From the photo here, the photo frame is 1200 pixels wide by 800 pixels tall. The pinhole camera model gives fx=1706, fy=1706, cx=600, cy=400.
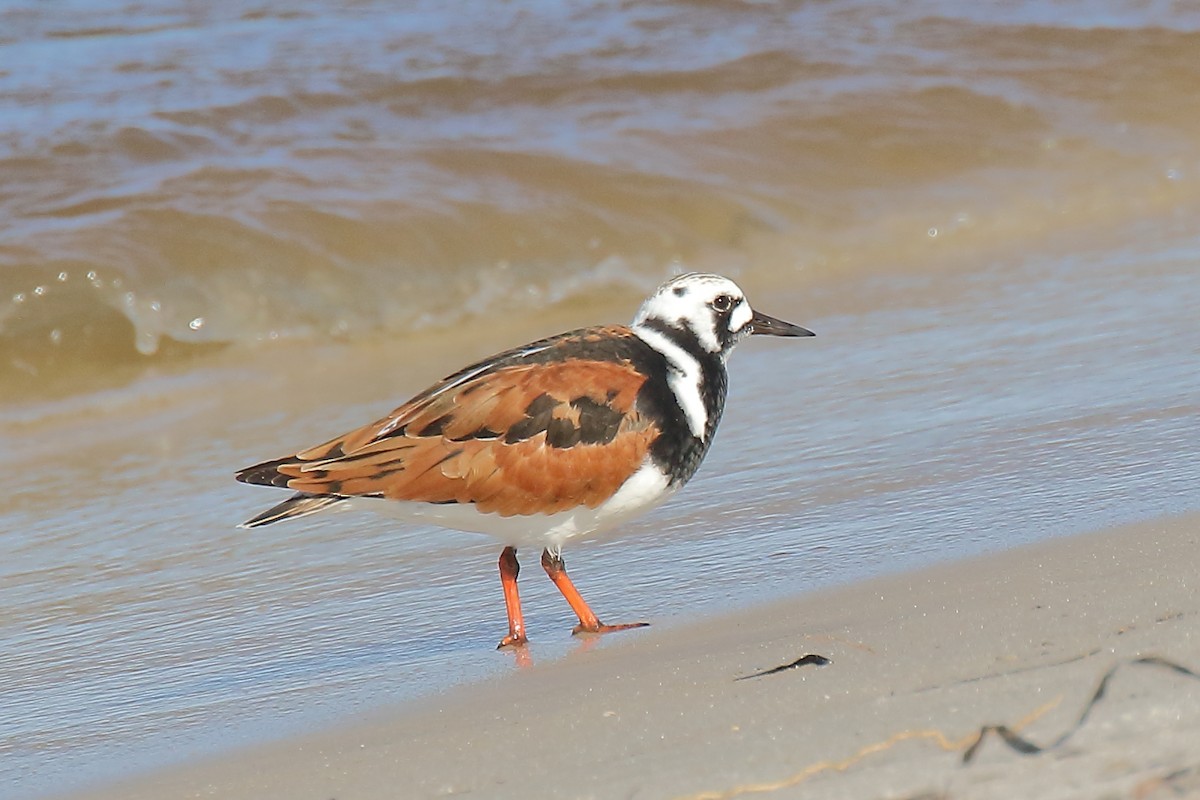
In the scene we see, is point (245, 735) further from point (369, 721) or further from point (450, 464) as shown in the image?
point (450, 464)

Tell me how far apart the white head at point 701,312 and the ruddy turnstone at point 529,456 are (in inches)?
6.1

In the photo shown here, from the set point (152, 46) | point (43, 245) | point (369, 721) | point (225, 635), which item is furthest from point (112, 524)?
point (152, 46)

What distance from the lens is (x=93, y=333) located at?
645 centimetres

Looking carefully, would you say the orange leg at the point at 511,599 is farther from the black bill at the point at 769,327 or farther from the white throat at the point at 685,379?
the black bill at the point at 769,327

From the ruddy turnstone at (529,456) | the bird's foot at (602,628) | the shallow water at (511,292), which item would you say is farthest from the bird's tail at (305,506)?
the bird's foot at (602,628)

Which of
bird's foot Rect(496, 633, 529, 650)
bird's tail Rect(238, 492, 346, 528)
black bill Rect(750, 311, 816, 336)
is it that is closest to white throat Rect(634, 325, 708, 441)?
black bill Rect(750, 311, 816, 336)

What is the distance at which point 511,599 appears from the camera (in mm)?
3621

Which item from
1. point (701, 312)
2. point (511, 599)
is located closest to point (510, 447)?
point (511, 599)

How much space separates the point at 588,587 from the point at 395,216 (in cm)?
372

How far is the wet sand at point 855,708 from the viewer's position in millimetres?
2422

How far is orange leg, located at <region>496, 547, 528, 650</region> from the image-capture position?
141 inches

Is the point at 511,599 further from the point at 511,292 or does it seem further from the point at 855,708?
the point at 511,292

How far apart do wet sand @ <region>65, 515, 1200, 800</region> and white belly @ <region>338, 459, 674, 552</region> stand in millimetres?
292

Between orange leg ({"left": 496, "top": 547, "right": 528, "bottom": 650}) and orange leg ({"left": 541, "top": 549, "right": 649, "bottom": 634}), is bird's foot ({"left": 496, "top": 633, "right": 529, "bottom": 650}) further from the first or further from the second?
orange leg ({"left": 541, "top": 549, "right": 649, "bottom": 634})
